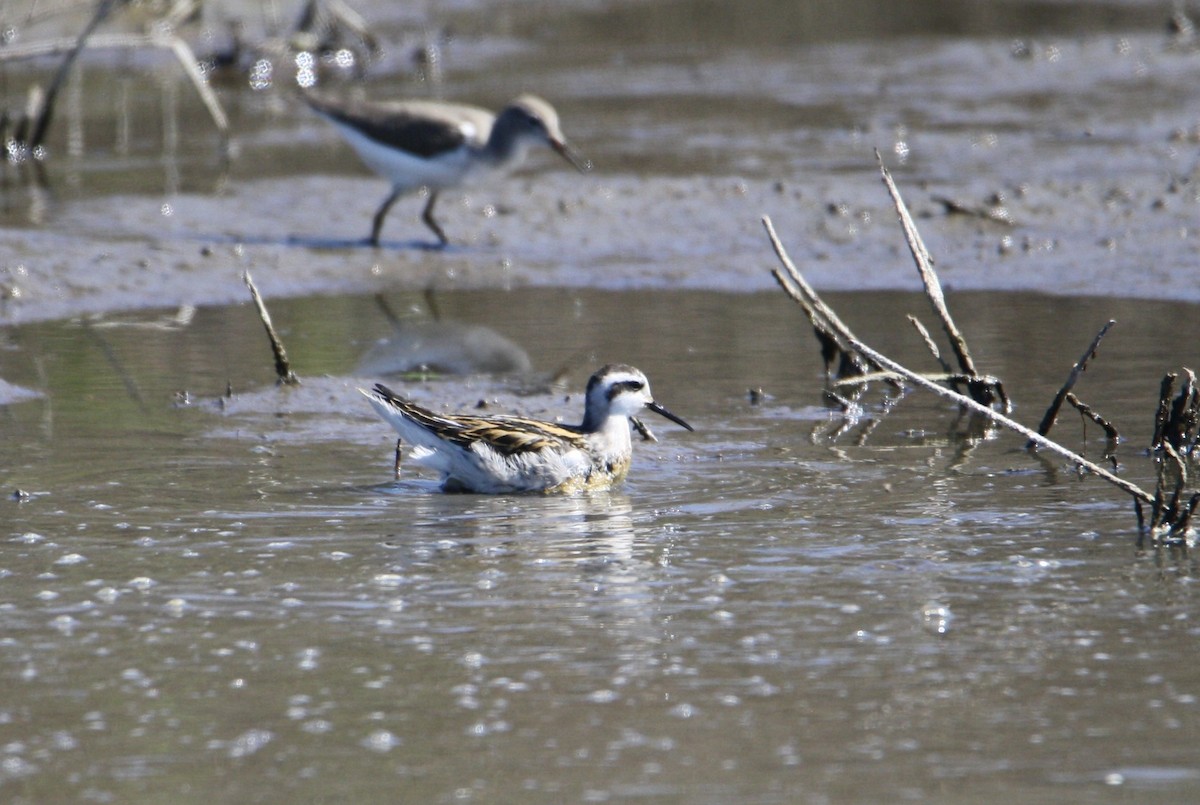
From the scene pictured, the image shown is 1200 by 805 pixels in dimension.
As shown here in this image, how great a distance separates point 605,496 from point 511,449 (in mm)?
490

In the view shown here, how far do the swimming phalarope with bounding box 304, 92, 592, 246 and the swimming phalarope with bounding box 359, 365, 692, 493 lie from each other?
6.27 metres

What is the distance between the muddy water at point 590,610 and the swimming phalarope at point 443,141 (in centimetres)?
434

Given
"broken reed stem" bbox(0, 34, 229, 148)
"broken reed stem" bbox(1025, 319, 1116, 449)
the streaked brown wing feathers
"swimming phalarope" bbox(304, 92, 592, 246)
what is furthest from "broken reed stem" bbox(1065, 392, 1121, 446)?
"broken reed stem" bbox(0, 34, 229, 148)

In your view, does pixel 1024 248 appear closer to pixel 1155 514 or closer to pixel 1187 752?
pixel 1155 514

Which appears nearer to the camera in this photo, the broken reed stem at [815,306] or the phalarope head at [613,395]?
the phalarope head at [613,395]

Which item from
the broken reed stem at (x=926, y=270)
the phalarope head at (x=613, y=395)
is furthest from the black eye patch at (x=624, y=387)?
the broken reed stem at (x=926, y=270)

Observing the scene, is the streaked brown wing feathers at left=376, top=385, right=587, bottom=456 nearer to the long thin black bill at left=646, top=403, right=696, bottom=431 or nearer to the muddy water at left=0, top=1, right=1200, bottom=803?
the muddy water at left=0, top=1, right=1200, bottom=803

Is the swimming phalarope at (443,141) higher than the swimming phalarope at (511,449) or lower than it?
higher

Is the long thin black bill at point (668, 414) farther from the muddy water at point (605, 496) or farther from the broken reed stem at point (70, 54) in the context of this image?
the broken reed stem at point (70, 54)

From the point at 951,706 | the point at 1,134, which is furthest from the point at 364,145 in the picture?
the point at 951,706

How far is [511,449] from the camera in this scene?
8.34 metres

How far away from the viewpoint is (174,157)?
60.8 ft

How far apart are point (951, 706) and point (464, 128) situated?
31.8 feet

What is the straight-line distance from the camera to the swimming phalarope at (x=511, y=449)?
27.3 ft
